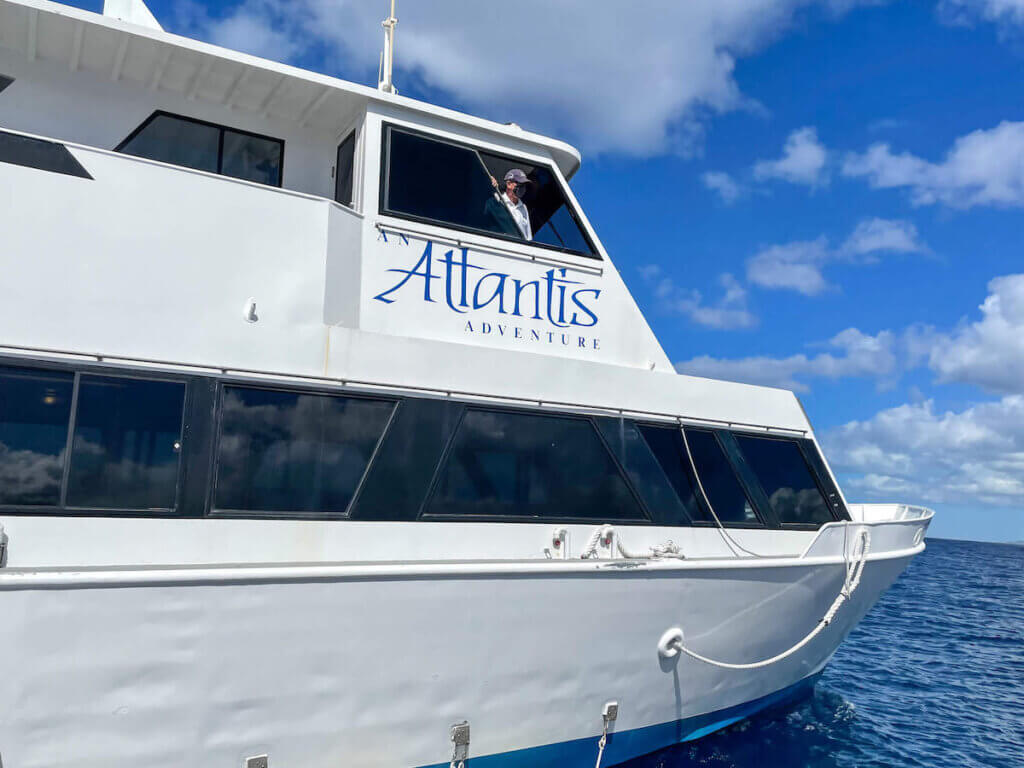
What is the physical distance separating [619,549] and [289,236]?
Result: 9.60ft

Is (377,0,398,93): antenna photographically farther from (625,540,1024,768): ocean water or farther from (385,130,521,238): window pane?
(625,540,1024,768): ocean water

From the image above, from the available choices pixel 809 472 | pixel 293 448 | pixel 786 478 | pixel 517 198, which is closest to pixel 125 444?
pixel 293 448

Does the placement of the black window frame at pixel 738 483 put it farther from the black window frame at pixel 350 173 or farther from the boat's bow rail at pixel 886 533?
the black window frame at pixel 350 173

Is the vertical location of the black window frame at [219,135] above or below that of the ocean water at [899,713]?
above

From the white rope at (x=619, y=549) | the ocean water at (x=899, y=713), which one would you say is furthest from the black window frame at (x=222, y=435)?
the ocean water at (x=899, y=713)

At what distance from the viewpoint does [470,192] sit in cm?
544

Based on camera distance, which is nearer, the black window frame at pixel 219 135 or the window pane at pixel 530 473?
the window pane at pixel 530 473

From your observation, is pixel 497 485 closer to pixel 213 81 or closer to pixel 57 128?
pixel 213 81

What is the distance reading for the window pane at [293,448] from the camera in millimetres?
4086

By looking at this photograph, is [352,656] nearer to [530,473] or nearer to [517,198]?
[530,473]

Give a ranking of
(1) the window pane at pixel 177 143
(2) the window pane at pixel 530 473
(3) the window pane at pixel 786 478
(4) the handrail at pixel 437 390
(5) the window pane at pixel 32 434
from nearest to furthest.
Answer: (5) the window pane at pixel 32 434 < (4) the handrail at pixel 437 390 < (2) the window pane at pixel 530 473 < (1) the window pane at pixel 177 143 < (3) the window pane at pixel 786 478

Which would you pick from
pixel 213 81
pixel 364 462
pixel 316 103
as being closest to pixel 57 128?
pixel 213 81

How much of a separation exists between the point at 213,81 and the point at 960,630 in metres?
16.1

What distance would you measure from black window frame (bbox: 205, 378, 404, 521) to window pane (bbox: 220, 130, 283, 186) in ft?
6.61
